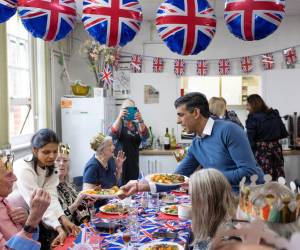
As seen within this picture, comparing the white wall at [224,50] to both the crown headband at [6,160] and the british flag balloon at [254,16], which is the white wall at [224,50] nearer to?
the british flag balloon at [254,16]

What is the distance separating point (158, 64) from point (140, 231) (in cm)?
401

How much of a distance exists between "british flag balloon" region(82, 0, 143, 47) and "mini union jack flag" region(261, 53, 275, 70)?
3.82 meters

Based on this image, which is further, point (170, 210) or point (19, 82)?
point (19, 82)

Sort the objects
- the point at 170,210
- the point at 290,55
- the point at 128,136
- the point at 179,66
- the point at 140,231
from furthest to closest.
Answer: the point at 179,66, the point at 290,55, the point at 128,136, the point at 170,210, the point at 140,231

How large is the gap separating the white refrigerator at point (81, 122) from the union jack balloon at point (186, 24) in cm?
273

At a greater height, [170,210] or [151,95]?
[151,95]

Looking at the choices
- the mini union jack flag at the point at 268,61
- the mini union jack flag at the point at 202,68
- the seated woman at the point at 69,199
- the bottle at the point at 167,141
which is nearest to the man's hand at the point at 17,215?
the seated woman at the point at 69,199

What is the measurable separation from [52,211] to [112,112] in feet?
11.1

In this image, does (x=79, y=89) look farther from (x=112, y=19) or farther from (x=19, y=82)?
(x=112, y=19)

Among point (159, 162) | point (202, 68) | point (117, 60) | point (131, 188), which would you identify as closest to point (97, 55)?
point (117, 60)

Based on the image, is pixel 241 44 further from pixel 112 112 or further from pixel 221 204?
pixel 221 204

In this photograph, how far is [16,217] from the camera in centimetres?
202

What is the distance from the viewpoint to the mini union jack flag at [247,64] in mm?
5770

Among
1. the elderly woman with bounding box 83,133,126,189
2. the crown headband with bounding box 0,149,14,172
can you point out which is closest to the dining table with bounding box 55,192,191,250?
the crown headband with bounding box 0,149,14,172
